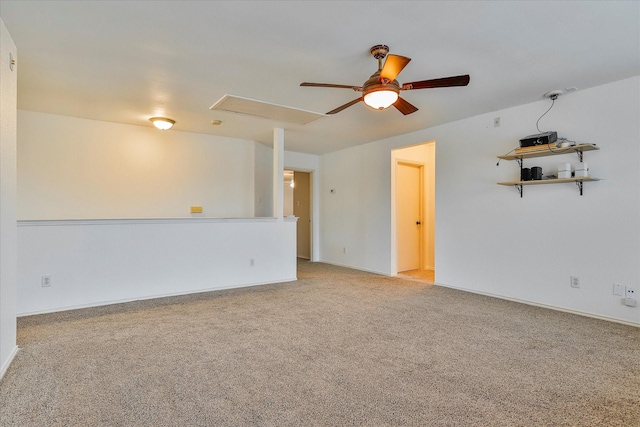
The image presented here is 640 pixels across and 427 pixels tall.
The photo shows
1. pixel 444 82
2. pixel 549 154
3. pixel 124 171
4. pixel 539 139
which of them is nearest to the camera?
pixel 444 82

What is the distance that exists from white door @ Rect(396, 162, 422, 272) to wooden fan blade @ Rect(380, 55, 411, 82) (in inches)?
138

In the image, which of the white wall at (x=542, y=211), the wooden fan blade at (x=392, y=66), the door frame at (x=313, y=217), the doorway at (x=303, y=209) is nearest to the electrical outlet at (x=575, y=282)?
the white wall at (x=542, y=211)

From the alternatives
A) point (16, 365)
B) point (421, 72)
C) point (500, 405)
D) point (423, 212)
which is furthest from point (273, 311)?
point (423, 212)

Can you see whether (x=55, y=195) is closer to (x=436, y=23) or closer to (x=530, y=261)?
(x=436, y=23)

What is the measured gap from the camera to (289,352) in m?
2.48

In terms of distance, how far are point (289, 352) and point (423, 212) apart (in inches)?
180

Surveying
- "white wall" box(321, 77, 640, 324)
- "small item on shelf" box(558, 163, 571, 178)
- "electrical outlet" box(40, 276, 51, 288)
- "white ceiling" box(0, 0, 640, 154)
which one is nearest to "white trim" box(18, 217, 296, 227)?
"electrical outlet" box(40, 276, 51, 288)

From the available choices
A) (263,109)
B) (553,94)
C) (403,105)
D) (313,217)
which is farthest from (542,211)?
(313,217)

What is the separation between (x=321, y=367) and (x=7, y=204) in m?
2.44

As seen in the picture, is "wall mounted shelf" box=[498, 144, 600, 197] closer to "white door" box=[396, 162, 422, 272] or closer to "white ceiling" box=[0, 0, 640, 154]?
"white ceiling" box=[0, 0, 640, 154]

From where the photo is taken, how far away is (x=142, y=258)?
4043mm

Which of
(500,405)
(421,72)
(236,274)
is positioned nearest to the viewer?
(500,405)

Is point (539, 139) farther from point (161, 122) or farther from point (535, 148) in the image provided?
point (161, 122)

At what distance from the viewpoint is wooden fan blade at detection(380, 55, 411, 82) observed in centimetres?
216
